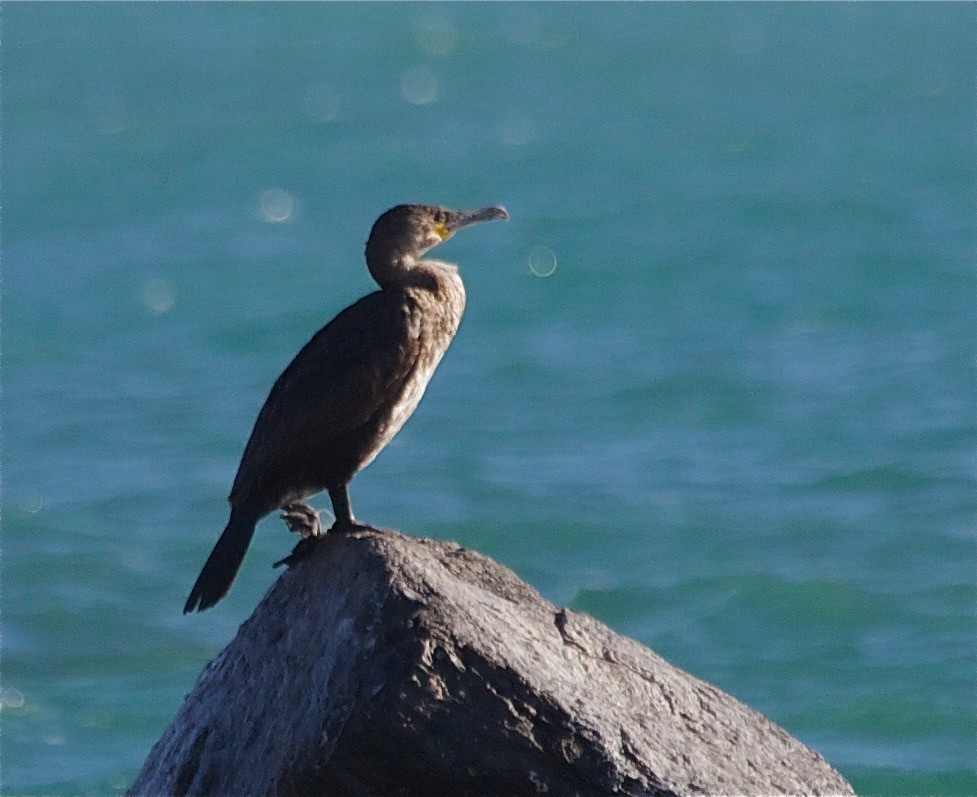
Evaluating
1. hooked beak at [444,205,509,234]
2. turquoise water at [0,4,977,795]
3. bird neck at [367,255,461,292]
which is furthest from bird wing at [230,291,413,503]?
turquoise water at [0,4,977,795]

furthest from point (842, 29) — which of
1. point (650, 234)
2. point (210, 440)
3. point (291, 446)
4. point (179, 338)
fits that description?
point (291, 446)

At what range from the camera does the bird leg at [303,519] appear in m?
6.94

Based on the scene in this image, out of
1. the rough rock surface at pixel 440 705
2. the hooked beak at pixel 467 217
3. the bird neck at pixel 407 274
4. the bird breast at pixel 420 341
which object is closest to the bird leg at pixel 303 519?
the bird breast at pixel 420 341

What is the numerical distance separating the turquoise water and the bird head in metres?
5.52

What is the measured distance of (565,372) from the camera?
22438mm

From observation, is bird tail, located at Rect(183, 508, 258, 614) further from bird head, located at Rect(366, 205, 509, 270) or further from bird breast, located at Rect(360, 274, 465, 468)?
bird head, located at Rect(366, 205, 509, 270)

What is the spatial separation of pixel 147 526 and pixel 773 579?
540 cm

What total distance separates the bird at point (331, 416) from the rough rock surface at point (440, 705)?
380mm

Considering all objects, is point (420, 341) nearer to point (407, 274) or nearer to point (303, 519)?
point (407, 274)

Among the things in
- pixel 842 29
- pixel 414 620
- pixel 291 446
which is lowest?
pixel 414 620

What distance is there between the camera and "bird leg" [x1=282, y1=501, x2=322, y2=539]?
6.94 metres

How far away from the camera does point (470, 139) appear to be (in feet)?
128

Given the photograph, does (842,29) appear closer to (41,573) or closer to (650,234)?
(650,234)

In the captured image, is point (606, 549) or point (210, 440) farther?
point (210, 440)
